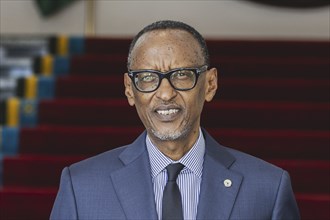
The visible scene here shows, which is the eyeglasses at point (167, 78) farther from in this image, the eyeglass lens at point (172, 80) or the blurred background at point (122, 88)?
the blurred background at point (122, 88)

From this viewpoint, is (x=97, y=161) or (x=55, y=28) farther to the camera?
(x=55, y=28)

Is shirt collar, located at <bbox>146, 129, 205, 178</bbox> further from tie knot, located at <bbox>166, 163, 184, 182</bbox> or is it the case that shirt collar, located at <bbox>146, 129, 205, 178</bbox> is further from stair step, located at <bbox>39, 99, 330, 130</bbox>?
stair step, located at <bbox>39, 99, 330, 130</bbox>

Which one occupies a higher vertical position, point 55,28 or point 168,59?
point 168,59

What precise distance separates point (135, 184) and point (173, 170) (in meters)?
0.06

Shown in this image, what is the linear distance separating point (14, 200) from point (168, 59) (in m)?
1.18

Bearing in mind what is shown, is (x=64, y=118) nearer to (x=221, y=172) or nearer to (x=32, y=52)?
(x=32, y=52)

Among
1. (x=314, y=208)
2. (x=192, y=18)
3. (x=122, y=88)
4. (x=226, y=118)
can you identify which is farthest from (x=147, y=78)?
(x=192, y=18)

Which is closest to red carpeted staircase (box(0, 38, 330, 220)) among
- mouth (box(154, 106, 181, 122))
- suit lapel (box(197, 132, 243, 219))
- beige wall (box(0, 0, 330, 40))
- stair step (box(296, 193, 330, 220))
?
stair step (box(296, 193, 330, 220))

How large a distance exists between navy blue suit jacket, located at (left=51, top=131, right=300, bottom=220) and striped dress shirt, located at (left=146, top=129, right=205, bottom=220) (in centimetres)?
1

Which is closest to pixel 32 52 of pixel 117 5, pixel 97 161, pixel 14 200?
pixel 117 5

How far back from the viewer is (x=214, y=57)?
313 cm

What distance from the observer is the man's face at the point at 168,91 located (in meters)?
1.11

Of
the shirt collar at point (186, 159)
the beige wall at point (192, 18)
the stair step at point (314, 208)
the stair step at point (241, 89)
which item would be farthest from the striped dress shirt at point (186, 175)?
the beige wall at point (192, 18)

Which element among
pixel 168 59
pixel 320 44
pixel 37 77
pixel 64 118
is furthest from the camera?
pixel 320 44
